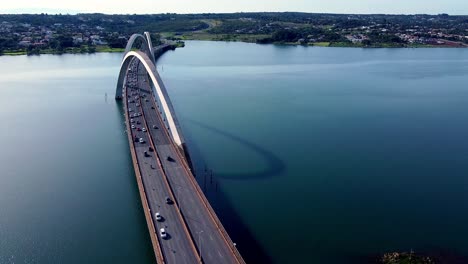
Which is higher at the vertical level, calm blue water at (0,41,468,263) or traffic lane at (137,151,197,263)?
traffic lane at (137,151,197,263)

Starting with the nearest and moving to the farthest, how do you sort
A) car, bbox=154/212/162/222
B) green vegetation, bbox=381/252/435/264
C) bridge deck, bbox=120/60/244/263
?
1. bridge deck, bbox=120/60/244/263
2. green vegetation, bbox=381/252/435/264
3. car, bbox=154/212/162/222

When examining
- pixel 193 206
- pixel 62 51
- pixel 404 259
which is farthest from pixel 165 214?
pixel 62 51

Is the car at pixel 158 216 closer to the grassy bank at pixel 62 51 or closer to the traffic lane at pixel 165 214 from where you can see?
the traffic lane at pixel 165 214

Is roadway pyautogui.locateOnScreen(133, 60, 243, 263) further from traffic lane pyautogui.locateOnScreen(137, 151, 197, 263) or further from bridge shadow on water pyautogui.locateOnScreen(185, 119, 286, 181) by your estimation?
bridge shadow on water pyautogui.locateOnScreen(185, 119, 286, 181)

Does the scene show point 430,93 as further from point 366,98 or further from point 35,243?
point 35,243

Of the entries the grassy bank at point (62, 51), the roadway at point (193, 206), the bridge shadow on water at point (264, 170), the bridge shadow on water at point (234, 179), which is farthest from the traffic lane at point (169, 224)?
the grassy bank at point (62, 51)

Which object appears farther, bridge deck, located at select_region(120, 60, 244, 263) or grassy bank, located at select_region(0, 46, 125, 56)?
grassy bank, located at select_region(0, 46, 125, 56)

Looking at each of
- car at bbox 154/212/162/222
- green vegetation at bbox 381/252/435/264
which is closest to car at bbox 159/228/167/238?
car at bbox 154/212/162/222
